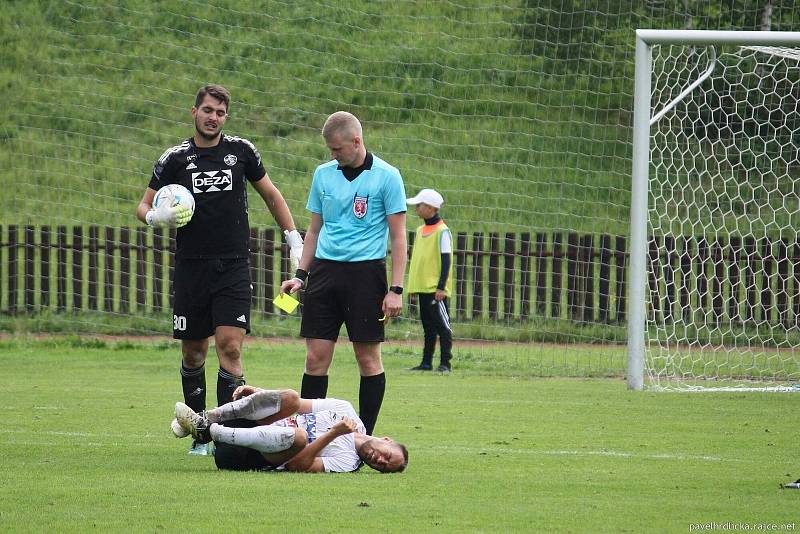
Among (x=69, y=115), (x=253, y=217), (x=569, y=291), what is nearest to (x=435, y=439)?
(x=569, y=291)

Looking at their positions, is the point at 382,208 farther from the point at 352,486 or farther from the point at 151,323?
the point at 151,323

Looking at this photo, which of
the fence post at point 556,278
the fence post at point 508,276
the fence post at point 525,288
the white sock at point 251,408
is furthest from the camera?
the fence post at point 525,288

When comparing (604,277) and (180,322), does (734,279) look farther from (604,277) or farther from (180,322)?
(180,322)

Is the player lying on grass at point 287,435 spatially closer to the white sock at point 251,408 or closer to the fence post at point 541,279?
the white sock at point 251,408

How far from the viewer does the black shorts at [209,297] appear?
796 cm

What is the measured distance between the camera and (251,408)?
273 inches

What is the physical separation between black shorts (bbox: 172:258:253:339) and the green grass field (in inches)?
31.7

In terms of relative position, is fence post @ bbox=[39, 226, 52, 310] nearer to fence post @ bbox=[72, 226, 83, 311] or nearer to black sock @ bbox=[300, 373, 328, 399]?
fence post @ bbox=[72, 226, 83, 311]

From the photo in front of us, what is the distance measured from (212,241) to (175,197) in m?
0.41

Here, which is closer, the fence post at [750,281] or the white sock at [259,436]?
the white sock at [259,436]

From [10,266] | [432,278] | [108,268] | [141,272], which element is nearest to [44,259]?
[10,266]

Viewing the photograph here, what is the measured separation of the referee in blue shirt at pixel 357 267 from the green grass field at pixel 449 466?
2.40ft

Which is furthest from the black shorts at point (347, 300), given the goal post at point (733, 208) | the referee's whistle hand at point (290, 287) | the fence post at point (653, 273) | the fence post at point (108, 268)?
the fence post at point (108, 268)

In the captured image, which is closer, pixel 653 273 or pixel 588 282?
pixel 653 273
